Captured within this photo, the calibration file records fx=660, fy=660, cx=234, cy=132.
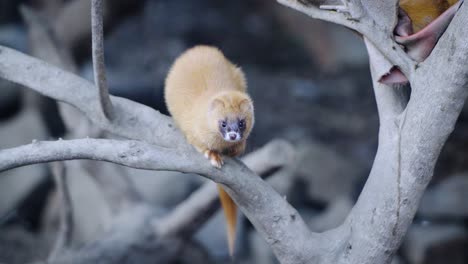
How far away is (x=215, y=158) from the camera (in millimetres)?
2320

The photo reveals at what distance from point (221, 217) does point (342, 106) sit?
2.28 m

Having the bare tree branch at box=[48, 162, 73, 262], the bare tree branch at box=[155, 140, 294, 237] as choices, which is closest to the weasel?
the bare tree branch at box=[155, 140, 294, 237]

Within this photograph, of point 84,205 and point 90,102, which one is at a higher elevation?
point 84,205

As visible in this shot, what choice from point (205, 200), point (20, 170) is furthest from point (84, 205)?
point (205, 200)

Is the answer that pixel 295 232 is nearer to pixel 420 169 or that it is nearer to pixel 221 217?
pixel 420 169

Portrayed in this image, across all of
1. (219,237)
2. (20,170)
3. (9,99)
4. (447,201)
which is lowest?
(447,201)

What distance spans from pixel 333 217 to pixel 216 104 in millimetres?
2041

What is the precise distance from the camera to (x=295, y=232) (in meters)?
2.35

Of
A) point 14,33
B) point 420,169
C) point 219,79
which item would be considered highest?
point 14,33

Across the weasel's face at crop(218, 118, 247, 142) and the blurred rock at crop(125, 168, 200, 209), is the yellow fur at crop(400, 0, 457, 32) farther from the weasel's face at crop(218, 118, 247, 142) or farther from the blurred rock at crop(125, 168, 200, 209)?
the blurred rock at crop(125, 168, 200, 209)

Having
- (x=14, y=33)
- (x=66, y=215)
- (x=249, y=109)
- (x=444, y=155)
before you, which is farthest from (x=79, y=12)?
(x=444, y=155)

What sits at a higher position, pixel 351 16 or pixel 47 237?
pixel 47 237

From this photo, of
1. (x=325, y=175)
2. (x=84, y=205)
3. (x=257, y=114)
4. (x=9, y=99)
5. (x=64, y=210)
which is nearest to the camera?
(x=64, y=210)

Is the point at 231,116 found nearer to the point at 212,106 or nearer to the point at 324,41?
the point at 212,106
